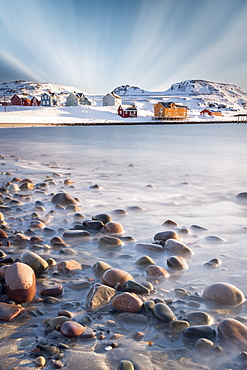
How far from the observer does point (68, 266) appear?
237 cm

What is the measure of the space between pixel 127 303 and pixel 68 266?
0.74 m

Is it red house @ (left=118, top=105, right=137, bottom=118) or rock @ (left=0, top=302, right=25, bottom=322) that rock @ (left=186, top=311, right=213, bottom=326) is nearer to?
rock @ (left=0, top=302, right=25, bottom=322)

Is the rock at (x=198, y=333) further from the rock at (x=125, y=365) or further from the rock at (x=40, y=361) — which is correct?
the rock at (x=40, y=361)

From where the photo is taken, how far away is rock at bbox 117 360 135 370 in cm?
131

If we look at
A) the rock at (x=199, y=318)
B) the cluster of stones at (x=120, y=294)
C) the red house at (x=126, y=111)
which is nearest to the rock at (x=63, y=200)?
the cluster of stones at (x=120, y=294)

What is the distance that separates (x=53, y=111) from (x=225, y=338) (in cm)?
6694

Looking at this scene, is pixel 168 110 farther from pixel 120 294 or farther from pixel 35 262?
pixel 120 294

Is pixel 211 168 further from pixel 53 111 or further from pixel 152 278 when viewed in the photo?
pixel 53 111

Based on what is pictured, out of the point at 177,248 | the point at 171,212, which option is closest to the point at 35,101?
the point at 171,212

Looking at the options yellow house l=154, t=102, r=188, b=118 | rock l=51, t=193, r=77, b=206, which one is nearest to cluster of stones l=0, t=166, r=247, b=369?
rock l=51, t=193, r=77, b=206

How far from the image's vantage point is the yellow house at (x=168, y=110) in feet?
234

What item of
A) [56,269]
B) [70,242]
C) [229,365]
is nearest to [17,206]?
[70,242]

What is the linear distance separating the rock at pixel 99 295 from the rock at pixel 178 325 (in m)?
0.49

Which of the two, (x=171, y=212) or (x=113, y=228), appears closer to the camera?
(x=113, y=228)
